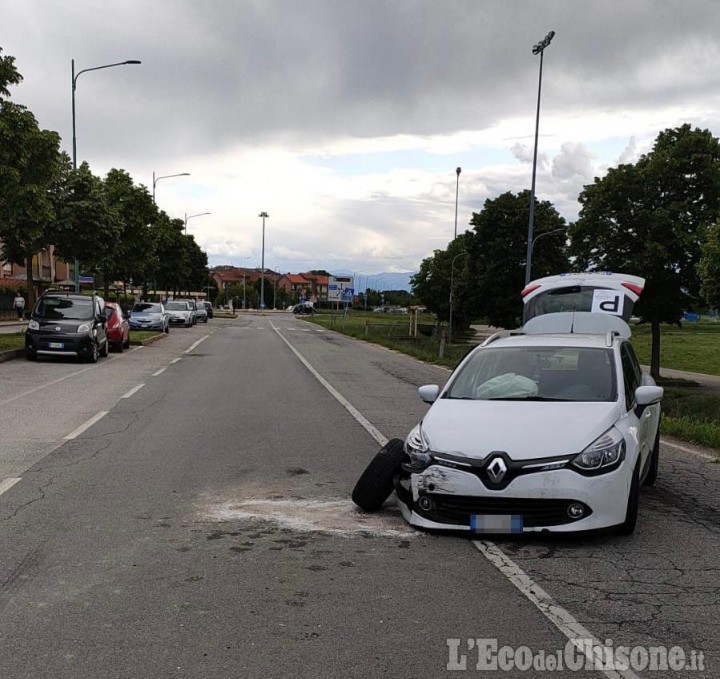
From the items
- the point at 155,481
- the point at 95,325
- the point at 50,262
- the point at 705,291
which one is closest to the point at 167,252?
the point at 50,262

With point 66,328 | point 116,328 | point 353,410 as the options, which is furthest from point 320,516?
point 116,328

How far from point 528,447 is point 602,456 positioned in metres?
0.51

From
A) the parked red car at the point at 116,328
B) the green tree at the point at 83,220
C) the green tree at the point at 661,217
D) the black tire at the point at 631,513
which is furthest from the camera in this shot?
the green tree at the point at 83,220

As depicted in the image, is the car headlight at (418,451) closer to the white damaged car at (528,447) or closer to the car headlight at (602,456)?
the white damaged car at (528,447)

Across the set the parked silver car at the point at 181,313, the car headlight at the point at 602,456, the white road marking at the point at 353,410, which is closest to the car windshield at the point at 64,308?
the white road marking at the point at 353,410

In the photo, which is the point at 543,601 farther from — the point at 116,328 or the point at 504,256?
the point at 504,256

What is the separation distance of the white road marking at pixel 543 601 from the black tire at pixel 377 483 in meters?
0.93

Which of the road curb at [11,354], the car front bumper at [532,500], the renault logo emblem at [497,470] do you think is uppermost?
the renault logo emblem at [497,470]

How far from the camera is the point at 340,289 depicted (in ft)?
187

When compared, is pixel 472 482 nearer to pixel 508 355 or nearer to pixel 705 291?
pixel 508 355

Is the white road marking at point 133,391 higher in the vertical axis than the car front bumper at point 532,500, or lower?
lower

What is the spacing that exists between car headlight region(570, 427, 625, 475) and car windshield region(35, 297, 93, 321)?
60.6 feet

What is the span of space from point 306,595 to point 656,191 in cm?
2207

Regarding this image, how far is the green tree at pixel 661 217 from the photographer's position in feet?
75.7
